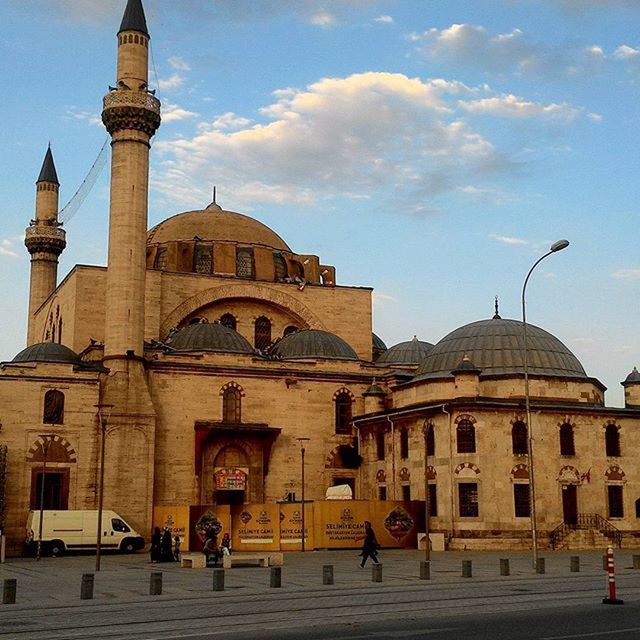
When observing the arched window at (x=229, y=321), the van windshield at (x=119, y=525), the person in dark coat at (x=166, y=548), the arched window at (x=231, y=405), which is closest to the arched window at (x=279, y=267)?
the arched window at (x=229, y=321)

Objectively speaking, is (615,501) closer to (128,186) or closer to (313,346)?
(313,346)

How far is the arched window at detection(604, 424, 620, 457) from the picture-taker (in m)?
42.0

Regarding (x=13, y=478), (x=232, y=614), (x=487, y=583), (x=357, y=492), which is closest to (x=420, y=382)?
(x=357, y=492)

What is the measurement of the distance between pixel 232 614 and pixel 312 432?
1202 inches

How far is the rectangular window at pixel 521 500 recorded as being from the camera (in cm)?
3903

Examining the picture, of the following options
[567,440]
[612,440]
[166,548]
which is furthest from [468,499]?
[166,548]

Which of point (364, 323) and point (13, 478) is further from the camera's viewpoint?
point (364, 323)

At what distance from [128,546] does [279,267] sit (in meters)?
23.2

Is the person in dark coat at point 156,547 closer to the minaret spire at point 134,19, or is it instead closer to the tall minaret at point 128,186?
the tall minaret at point 128,186

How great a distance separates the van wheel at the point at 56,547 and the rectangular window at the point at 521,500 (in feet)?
61.0

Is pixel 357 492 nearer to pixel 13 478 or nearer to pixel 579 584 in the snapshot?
pixel 13 478

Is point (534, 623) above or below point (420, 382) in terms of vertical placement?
below

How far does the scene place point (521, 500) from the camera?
129 ft

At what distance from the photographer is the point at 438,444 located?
40531mm
